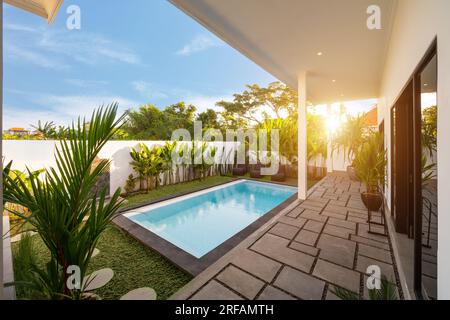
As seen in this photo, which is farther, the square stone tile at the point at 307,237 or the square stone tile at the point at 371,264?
the square stone tile at the point at 307,237

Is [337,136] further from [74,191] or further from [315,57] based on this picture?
[74,191]

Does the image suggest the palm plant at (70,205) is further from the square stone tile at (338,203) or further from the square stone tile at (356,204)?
the square stone tile at (356,204)

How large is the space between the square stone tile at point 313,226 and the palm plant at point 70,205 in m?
3.40

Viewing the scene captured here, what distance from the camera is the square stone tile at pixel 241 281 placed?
2107mm

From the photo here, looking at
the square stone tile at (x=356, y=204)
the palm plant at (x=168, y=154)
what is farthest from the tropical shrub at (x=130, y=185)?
the square stone tile at (x=356, y=204)

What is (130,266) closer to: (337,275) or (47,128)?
(47,128)

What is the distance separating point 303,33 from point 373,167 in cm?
307

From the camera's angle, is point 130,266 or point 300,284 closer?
point 300,284

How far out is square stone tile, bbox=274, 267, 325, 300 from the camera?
81.4 inches

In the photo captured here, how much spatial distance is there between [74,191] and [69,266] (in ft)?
1.90

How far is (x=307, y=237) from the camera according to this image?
10.9 feet

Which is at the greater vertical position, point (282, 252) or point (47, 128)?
point (47, 128)

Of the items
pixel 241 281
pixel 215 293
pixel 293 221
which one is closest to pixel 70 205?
pixel 215 293
